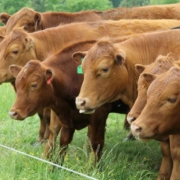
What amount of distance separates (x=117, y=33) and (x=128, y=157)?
1.99m

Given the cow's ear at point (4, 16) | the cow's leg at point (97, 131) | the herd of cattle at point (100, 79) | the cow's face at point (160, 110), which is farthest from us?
the cow's ear at point (4, 16)

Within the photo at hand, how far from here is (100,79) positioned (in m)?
6.33

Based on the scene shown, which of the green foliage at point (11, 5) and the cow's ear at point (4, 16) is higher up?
the cow's ear at point (4, 16)

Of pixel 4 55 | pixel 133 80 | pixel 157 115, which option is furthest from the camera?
pixel 4 55

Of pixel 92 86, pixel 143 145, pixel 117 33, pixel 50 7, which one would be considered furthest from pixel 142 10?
pixel 50 7

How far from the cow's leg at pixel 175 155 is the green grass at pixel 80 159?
682mm

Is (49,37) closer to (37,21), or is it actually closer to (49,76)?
(37,21)

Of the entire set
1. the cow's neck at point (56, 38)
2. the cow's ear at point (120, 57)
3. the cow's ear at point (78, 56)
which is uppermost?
the cow's ear at point (120, 57)

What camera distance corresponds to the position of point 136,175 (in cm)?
657

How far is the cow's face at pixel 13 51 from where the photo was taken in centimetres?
788

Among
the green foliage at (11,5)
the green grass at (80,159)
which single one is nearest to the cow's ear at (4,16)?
the green grass at (80,159)

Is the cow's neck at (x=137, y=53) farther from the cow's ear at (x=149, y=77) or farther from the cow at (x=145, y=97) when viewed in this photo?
the cow's ear at (x=149, y=77)

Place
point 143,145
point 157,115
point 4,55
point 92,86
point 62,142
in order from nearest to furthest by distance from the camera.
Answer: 1. point 157,115
2. point 92,86
3. point 62,142
4. point 4,55
5. point 143,145

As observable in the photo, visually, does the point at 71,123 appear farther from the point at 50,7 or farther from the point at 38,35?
the point at 50,7
